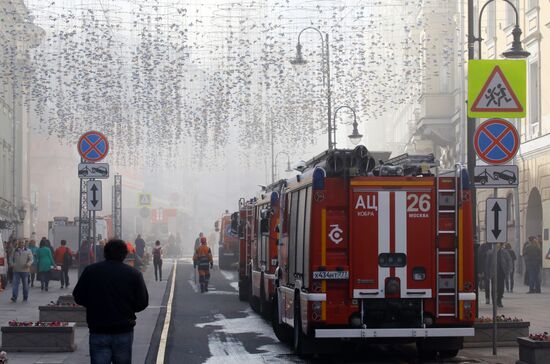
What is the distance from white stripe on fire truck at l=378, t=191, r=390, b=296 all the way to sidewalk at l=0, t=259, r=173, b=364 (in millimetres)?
3492

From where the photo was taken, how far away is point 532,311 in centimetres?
2648

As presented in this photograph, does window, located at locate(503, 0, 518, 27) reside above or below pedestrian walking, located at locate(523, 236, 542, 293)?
above

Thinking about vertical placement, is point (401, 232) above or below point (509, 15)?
below

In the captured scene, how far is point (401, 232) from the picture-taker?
15180 mm

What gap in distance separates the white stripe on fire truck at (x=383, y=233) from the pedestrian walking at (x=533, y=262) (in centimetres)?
2051

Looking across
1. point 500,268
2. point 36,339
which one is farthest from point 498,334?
point 500,268

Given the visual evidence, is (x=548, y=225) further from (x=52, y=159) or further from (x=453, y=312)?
(x=52, y=159)

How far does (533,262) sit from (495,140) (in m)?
19.3

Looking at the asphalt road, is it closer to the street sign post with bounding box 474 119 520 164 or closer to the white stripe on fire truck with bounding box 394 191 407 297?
the white stripe on fire truck with bounding box 394 191 407 297

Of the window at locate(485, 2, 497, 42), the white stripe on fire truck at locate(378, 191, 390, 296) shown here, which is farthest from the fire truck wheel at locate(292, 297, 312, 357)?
the window at locate(485, 2, 497, 42)

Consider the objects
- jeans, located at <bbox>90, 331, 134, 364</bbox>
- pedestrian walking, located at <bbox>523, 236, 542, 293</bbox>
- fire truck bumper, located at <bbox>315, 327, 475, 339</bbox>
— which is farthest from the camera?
pedestrian walking, located at <bbox>523, 236, 542, 293</bbox>

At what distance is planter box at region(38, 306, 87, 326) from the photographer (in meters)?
21.3

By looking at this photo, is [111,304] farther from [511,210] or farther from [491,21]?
[491,21]

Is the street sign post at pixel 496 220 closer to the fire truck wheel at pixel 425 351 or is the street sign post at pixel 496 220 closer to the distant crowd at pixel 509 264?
the fire truck wheel at pixel 425 351
